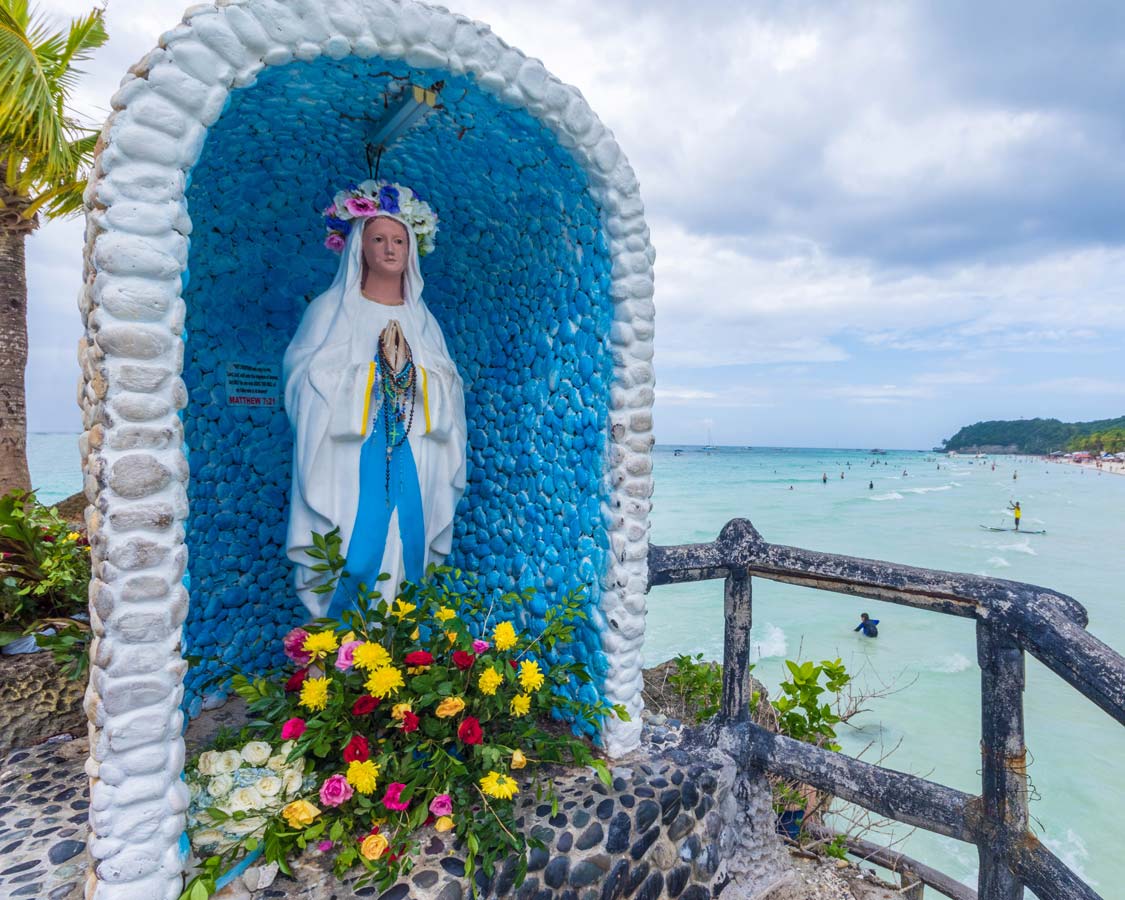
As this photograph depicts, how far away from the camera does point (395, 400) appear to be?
2693 millimetres

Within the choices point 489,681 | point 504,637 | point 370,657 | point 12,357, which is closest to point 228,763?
point 370,657

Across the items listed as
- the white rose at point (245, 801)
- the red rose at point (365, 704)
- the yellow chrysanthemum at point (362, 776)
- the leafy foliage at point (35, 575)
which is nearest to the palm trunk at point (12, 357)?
the leafy foliage at point (35, 575)

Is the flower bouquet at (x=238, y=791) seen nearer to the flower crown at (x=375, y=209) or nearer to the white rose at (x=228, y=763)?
the white rose at (x=228, y=763)

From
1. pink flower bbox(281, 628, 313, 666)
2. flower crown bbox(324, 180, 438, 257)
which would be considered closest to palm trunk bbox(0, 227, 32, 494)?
flower crown bbox(324, 180, 438, 257)

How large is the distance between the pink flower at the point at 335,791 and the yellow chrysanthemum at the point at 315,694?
245 mm

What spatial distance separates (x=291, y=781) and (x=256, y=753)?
16 cm

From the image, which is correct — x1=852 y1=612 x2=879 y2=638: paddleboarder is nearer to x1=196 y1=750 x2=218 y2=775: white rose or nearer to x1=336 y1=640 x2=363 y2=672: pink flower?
x1=336 y1=640 x2=363 y2=672: pink flower

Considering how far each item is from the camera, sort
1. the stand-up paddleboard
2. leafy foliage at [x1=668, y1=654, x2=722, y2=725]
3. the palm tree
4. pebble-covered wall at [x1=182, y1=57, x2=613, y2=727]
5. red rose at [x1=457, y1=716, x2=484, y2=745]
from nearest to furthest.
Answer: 1. red rose at [x1=457, y1=716, x2=484, y2=745]
2. pebble-covered wall at [x1=182, y1=57, x2=613, y2=727]
3. leafy foliage at [x1=668, y1=654, x2=722, y2=725]
4. the palm tree
5. the stand-up paddleboard

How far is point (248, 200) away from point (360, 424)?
132 cm

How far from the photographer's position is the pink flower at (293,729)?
212cm

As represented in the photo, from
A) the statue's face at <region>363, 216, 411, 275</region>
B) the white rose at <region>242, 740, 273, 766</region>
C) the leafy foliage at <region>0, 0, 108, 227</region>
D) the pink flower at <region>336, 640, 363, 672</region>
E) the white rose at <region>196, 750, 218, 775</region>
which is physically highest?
the leafy foliage at <region>0, 0, 108, 227</region>

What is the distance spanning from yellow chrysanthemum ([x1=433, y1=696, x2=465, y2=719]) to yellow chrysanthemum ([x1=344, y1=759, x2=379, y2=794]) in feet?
0.88

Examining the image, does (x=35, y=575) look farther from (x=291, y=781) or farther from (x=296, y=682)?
(x=291, y=781)

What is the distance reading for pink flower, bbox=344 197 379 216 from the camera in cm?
274
